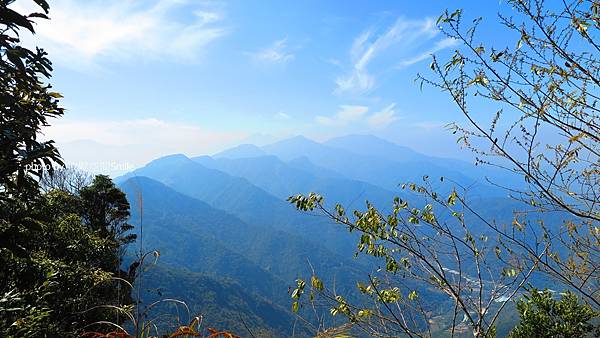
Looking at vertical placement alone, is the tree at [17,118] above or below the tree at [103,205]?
above

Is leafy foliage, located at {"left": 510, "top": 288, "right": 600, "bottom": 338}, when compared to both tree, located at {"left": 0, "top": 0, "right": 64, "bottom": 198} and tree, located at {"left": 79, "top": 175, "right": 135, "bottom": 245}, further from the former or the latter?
tree, located at {"left": 79, "top": 175, "right": 135, "bottom": 245}

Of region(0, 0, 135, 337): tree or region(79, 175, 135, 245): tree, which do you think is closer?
region(0, 0, 135, 337): tree

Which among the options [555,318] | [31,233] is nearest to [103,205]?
[31,233]

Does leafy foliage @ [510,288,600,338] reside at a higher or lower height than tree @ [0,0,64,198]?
lower

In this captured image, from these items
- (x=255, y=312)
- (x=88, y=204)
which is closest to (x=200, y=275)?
(x=255, y=312)

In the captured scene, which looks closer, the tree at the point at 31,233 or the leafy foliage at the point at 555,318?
the tree at the point at 31,233

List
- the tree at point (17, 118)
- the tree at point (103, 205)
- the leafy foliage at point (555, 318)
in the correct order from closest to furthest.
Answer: the tree at point (17, 118), the leafy foliage at point (555, 318), the tree at point (103, 205)

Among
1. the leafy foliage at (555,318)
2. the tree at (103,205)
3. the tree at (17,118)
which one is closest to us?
the tree at (17,118)

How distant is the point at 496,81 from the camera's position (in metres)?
3.83

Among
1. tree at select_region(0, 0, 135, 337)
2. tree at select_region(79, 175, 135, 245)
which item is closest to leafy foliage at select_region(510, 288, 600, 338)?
tree at select_region(0, 0, 135, 337)

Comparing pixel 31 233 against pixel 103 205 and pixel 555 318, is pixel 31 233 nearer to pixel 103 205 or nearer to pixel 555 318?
pixel 555 318

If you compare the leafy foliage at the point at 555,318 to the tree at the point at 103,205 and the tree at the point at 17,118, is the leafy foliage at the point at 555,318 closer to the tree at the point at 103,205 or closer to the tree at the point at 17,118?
the tree at the point at 17,118

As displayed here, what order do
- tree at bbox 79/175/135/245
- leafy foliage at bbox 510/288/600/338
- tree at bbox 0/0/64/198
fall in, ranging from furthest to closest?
tree at bbox 79/175/135/245 < leafy foliage at bbox 510/288/600/338 < tree at bbox 0/0/64/198

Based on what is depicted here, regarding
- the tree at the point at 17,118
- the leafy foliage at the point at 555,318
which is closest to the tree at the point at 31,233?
the tree at the point at 17,118
